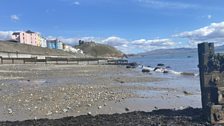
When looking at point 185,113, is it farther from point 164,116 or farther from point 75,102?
point 75,102

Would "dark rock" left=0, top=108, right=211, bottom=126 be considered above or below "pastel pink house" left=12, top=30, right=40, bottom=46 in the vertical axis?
below

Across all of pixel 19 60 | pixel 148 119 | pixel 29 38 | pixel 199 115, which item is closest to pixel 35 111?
pixel 148 119

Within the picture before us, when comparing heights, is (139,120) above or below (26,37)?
below

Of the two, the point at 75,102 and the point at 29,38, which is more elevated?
the point at 29,38

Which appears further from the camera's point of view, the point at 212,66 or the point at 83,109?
the point at 83,109

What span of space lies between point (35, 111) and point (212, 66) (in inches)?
289

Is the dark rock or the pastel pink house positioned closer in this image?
the dark rock

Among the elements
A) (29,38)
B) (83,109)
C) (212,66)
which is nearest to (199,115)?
(212,66)

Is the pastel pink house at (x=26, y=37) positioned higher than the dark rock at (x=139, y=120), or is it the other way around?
the pastel pink house at (x=26, y=37)

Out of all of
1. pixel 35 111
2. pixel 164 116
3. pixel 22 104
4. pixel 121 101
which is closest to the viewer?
pixel 164 116

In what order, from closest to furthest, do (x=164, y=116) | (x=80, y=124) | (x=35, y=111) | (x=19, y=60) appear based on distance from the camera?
(x=80, y=124) → (x=164, y=116) → (x=35, y=111) → (x=19, y=60)

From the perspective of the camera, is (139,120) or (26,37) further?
(26,37)

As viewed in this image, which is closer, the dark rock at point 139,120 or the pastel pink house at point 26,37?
the dark rock at point 139,120

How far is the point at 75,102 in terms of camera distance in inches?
675
